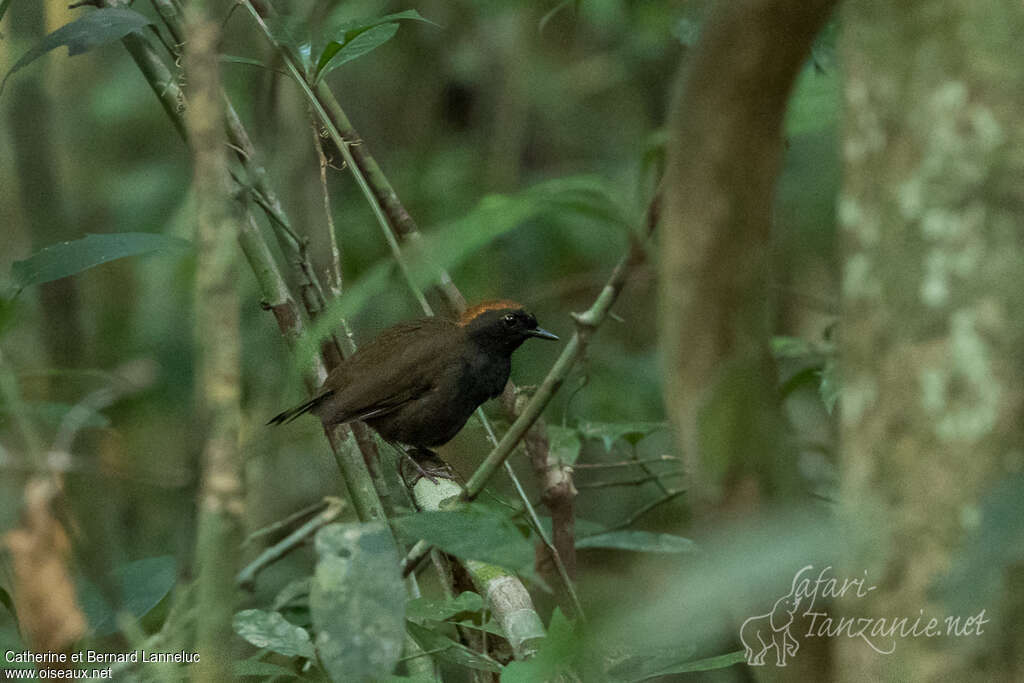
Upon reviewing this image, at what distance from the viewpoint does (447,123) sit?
256 inches

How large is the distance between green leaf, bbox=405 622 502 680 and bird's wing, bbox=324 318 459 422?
0.86 meters

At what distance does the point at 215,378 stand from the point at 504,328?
7.43 ft

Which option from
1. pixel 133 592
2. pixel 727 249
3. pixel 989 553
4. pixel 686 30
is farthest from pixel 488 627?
pixel 686 30

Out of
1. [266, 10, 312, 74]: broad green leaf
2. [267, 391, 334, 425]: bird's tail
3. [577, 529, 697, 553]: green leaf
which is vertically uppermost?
[266, 10, 312, 74]: broad green leaf

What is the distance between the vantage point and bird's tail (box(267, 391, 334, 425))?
110 inches

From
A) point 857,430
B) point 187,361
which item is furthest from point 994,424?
point 187,361

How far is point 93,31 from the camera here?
2131mm

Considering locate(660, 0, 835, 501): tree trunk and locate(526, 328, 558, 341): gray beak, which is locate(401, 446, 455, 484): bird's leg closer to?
locate(526, 328, 558, 341): gray beak

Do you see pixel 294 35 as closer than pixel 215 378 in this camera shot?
No

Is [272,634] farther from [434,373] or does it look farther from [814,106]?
[814,106]

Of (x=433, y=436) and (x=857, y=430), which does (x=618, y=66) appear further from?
(x=857, y=430)

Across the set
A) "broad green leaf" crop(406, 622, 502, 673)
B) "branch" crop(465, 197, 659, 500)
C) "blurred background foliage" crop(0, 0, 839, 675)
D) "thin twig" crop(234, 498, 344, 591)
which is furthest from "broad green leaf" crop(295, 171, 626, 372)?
"blurred background foliage" crop(0, 0, 839, 675)

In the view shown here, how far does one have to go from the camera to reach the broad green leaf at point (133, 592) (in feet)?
7.54

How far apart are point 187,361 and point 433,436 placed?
238cm
